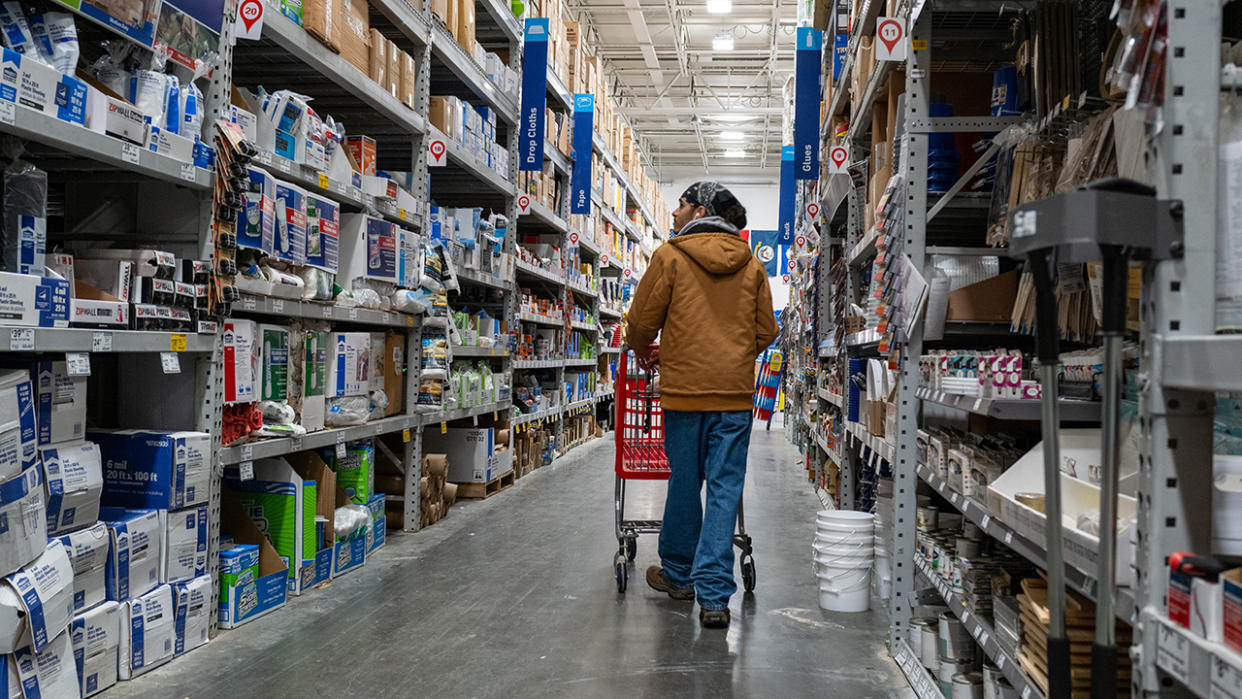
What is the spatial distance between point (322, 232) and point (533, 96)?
351 cm

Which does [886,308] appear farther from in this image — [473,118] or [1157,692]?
[473,118]

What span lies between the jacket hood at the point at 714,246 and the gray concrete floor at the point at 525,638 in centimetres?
142

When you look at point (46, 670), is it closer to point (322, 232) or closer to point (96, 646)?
point (96, 646)

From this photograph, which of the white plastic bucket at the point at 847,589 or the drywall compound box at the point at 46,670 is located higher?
the drywall compound box at the point at 46,670

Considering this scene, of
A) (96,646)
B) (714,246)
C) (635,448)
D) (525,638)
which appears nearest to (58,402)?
(96,646)

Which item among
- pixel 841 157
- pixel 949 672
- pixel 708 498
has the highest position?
pixel 841 157

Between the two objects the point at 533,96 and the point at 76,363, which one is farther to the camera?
the point at 533,96

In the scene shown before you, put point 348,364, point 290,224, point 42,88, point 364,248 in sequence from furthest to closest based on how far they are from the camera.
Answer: point 364,248
point 348,364
point 290,224
point 42,88

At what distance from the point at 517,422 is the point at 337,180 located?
3.42 meters

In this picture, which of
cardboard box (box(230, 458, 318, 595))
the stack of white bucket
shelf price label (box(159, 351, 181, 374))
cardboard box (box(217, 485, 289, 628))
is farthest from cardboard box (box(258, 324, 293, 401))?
the stack of white bucket

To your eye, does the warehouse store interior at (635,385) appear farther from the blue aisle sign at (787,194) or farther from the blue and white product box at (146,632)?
the blue aisle sign at (787,194)

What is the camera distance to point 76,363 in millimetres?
2508

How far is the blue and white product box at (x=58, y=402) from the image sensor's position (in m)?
2.49

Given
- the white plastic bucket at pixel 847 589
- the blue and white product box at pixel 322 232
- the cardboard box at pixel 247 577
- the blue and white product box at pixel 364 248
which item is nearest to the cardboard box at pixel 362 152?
the blue and white product box at pixel 364 248
